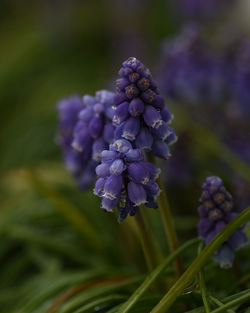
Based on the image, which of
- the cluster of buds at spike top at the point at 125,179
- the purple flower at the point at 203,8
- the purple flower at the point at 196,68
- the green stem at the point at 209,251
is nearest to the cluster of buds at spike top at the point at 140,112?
the cluster of buds at spike top at the point at 125,179

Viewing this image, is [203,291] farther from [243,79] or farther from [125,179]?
[243,79]

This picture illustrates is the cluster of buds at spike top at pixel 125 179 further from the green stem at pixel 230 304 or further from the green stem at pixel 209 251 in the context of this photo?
the green stem at pixel 230 304

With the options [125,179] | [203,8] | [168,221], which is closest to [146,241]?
[168,221]

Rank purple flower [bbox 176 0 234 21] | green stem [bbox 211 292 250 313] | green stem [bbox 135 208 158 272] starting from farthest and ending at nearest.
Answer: purple flower [bbox 176 0 234 21], green stem [bbox 135 208 158 272], green stem [bbox 211 292 250 313]

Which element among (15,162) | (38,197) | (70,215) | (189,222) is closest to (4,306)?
(70,215)

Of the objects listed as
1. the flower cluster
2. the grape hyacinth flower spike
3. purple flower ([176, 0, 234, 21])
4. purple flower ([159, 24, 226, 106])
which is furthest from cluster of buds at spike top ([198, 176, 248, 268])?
purple flower ([176, 0, 234, 21])

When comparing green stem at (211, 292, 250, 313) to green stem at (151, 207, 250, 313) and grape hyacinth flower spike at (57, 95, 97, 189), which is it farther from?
grape hyacinth flower spike at (57, 95, 97, 189)

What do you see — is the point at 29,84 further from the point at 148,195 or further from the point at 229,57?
the point at 148,195
